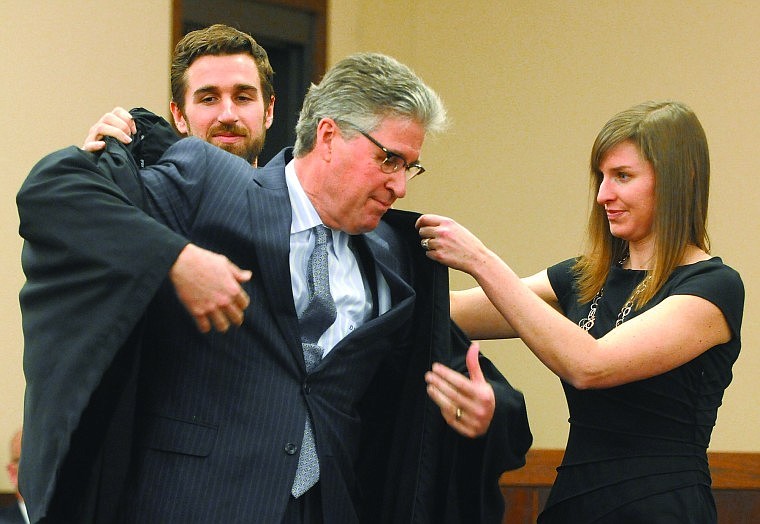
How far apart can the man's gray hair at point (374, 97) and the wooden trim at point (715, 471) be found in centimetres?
211

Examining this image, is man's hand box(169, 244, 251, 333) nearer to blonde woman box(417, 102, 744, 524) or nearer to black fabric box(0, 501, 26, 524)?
blonde woman box(417, 102, 744, 524)

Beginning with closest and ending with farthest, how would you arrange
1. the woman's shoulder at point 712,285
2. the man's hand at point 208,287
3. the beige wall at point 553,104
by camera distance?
the man's hand at point 208,287 → the woman's shoulder at point 712,285 → the beige wall at point 553,104

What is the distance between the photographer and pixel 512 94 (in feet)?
16.5

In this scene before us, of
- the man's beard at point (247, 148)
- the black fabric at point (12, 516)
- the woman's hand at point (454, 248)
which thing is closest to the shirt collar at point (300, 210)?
the woman's hand at point (454, 248)

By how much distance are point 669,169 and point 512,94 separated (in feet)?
7.83

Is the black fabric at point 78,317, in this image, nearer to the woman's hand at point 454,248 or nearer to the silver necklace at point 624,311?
the woman's hand at point 454,248

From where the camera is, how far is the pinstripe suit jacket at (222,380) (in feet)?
6.91

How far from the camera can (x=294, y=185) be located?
2467 millimetres

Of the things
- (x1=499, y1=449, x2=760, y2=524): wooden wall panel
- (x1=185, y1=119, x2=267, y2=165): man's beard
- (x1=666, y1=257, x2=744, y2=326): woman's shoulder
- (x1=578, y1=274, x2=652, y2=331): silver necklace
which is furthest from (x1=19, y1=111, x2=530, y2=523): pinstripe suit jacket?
(x1=499, y1=449, x2=760, y2=524): wooden wall panel

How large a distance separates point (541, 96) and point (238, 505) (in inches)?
120

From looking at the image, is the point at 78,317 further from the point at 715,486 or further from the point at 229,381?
the point at 715,486

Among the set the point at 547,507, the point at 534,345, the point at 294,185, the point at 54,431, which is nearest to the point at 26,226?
the point at 54,431

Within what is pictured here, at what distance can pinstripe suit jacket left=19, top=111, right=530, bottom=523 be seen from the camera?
2.11 meters

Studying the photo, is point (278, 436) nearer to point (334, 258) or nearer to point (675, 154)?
point (334, 258)
